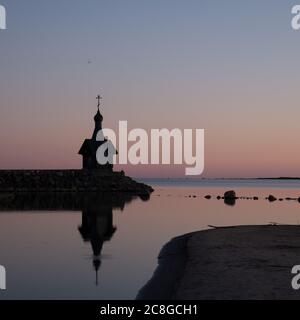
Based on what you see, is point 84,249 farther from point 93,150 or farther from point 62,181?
point 93,150

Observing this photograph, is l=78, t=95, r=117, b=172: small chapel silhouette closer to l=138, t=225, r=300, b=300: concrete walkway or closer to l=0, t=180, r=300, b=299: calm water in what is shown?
l=0, t=180, r=300, b=299: calm water

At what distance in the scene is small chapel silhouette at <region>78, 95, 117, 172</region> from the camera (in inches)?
3634

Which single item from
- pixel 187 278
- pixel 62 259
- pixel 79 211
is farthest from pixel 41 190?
pixel 187 278

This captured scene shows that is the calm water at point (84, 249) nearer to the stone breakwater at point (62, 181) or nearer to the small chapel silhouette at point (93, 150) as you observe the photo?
the stone breakwater at point (62, 181)

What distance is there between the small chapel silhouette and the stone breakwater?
1905 millimetres

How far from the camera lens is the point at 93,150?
92.1m

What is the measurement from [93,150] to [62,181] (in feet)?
27.3

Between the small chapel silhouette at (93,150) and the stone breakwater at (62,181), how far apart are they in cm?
191

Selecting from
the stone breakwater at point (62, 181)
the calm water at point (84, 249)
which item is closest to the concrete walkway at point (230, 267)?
the calm water at point (84, 249)

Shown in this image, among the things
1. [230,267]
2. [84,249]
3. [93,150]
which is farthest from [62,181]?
[230,267]

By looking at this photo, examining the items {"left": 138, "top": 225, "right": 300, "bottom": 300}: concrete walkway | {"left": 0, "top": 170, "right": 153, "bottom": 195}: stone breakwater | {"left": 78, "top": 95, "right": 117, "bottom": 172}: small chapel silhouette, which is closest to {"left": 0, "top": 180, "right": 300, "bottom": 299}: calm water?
{"left": 138, "top": 225, "right": 300, "bottom": 300}: concrete walkway

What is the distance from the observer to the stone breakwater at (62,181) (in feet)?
285

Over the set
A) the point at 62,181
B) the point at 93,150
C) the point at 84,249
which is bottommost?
the point at 84,249

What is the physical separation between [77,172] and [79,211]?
145 ft
